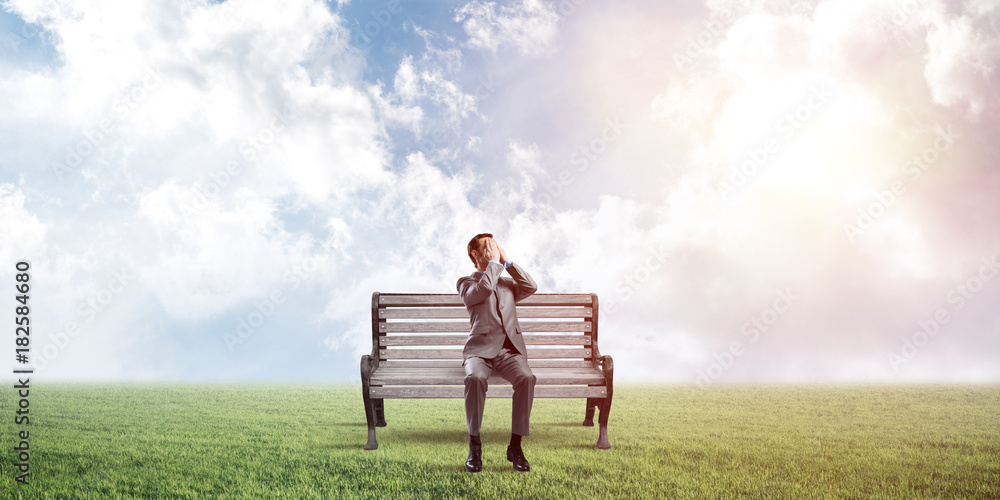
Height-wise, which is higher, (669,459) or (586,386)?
(586,386)

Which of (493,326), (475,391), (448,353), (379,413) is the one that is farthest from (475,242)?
(379,413)

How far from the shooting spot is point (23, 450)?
620cm

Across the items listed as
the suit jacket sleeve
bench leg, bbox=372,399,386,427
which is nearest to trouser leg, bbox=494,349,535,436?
the suit jacket sleeve

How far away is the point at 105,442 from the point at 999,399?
52.2 feet

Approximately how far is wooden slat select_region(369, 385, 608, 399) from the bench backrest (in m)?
0.65

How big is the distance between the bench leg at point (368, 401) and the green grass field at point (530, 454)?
0.21 meters

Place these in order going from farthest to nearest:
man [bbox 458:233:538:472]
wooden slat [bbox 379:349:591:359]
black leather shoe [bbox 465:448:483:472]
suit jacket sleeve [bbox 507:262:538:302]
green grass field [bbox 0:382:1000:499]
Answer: wooden slat [bbox 379:349:591:359]
suit jacket sleeve [bbox 507:262:538:302]
man [bbox 458:233:538:472]
black leather shoe [bbox 465:448:483:472]
green grass field [bbox 0:382:1000:499]

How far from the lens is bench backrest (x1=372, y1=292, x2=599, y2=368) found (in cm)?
696

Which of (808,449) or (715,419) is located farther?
(715,419)

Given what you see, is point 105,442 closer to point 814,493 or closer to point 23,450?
point 23,450

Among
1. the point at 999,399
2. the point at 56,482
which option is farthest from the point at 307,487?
the point at 999,399

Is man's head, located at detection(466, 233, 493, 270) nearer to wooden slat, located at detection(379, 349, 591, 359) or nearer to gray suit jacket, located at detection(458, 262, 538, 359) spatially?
gray suit jacket, located at detection(458, 262, 538, 359)

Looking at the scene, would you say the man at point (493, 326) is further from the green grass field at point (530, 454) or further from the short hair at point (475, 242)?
the green grass field at point (530, 454)

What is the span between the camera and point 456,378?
628cm
